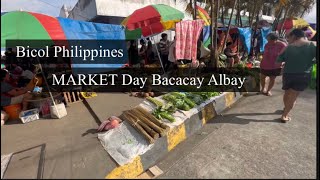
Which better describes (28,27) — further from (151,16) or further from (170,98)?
(151,16)

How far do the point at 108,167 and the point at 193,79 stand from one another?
439cm

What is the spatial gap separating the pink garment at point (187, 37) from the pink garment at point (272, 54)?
1938mm

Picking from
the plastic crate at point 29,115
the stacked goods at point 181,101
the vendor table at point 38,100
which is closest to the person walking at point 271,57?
the stacked goods at point 181,101

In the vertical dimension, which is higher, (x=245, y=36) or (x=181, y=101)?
(x=245, y=36)

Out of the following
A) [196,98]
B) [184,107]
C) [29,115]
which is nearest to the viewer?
[29,115]

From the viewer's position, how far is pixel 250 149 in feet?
11.7

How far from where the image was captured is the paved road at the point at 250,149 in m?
3.08

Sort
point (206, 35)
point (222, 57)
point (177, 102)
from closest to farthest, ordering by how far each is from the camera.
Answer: point (177, 102), point (222, 57), point (206, 35)

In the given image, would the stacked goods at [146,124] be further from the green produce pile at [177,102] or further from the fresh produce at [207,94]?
the fresh produce at [207,94]

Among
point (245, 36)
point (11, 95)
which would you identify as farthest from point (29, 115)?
point (245, 36)

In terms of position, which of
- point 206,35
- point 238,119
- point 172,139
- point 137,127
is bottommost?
point 172,139

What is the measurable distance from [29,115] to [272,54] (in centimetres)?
Result: 597

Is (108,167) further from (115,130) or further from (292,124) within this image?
(292,124)

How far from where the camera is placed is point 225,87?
240 inches
